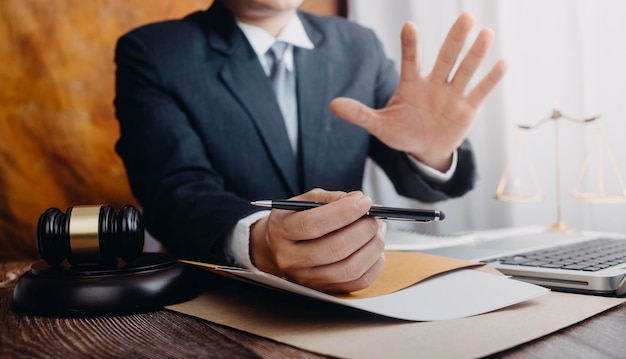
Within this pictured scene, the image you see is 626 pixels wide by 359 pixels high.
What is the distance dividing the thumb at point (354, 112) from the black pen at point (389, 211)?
43 centimetres

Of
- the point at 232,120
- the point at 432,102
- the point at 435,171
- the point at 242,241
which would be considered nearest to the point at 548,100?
the point at 435,171

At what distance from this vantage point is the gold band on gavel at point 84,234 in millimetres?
639

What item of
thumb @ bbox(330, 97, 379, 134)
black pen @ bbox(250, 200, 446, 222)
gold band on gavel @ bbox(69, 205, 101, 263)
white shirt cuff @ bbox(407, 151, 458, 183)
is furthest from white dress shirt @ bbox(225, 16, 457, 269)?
gold band on gavel @ bbox(69, 205, 101, 263)

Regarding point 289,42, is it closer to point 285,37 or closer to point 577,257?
point 285,37

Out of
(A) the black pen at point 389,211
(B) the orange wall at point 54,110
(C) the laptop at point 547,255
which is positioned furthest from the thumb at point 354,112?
(B) the orange wall at point 54,110

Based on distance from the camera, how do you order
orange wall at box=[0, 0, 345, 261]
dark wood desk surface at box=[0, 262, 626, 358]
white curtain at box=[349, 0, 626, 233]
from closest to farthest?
dark wood desk surface at box=[0, 262, 626, 358]
white curtain at box=[349, 0, 626, 233]
orange wall at box=[0, 0, 345, 261]

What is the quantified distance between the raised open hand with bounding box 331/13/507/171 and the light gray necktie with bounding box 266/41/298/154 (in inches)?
16.1

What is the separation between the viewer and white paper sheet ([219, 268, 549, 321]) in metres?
0.54

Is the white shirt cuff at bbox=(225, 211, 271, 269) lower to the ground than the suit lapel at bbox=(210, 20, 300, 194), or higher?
lower

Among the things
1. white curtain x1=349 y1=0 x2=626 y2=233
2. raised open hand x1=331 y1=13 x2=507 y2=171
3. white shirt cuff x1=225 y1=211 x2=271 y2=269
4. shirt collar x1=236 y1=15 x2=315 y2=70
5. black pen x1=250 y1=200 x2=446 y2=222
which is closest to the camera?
black pen x1=250 y1=200 x2=446 y2=222

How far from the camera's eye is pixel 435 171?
123 cm

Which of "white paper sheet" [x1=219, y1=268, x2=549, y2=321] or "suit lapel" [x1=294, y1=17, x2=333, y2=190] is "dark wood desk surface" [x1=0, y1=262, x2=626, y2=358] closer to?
"white paper sheet" [x1=219, y1=268, x2=549, y2=321]

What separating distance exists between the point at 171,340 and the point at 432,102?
0.70 meters

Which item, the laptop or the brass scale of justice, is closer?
the laptop
